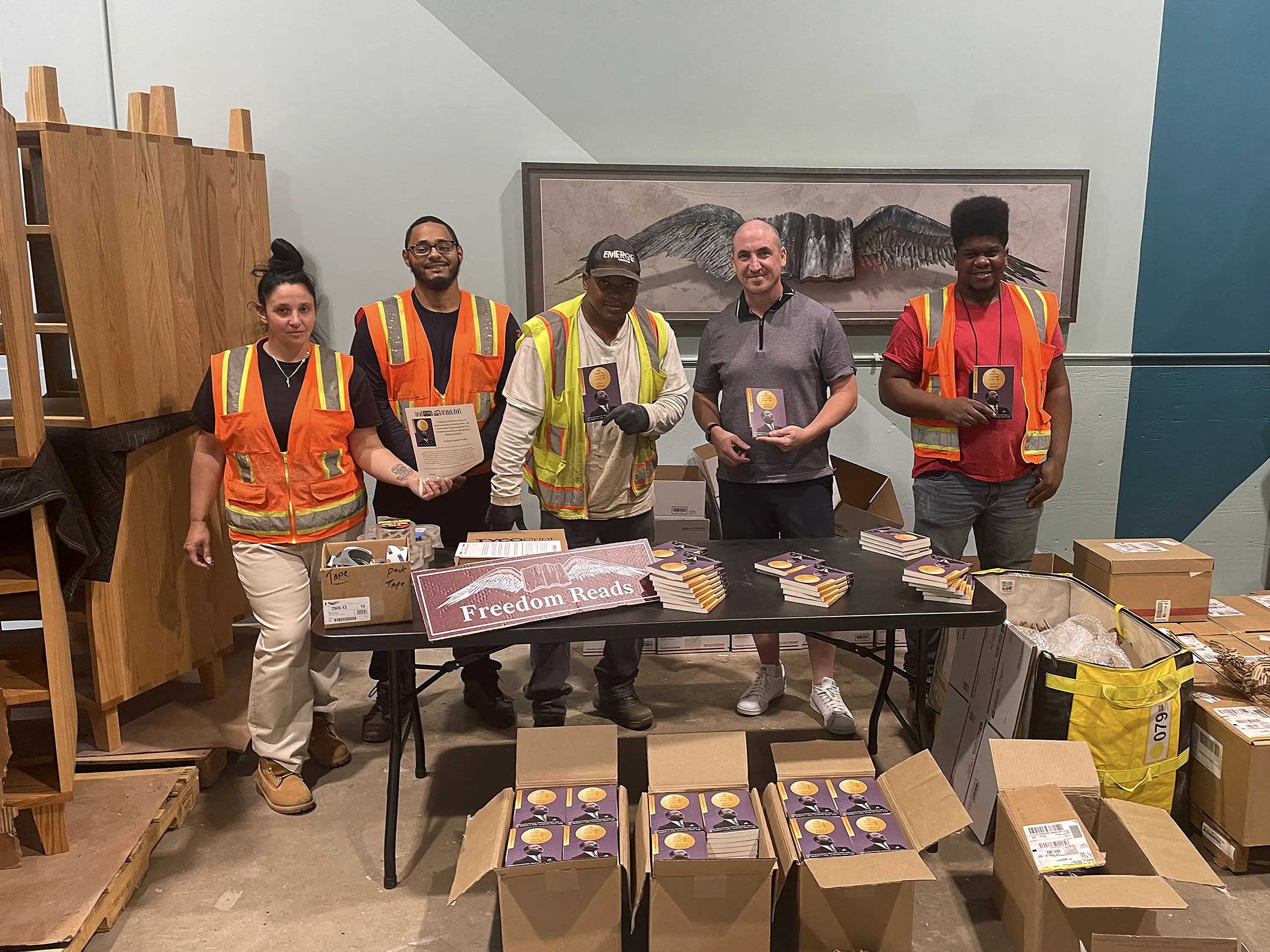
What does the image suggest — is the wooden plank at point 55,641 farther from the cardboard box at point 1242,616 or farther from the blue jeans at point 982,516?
the cardboard box at point 1242,616

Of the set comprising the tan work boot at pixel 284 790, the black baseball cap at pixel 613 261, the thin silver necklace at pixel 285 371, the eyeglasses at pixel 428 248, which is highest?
the eyeglasses at pixel 428 248

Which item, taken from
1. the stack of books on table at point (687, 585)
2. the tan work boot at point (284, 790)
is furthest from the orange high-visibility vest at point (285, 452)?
the stack of books on table at point (687, 585)

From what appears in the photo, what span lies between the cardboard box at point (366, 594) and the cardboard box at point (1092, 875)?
1.56 m

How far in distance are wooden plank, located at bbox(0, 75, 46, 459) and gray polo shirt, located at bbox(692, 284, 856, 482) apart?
1.96m

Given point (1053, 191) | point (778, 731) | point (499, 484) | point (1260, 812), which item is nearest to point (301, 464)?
point (499, 484)

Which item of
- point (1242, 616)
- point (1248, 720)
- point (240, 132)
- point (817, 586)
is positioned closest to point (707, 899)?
point (817, 586)

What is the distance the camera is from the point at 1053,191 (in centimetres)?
399

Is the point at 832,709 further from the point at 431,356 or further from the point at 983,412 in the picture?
the point at 431,356

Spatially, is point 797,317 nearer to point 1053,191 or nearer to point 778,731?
Result: point 778,731

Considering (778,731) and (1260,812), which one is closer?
(1260,812)

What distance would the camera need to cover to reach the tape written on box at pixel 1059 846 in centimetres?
200

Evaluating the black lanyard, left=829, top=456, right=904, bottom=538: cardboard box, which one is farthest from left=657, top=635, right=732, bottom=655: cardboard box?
the black lanyard

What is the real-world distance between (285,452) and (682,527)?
5.49 ft

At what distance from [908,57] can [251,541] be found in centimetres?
335
